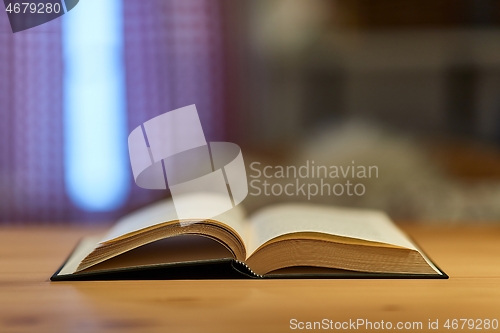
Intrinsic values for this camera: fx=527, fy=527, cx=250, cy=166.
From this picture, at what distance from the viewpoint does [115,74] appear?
1947mm

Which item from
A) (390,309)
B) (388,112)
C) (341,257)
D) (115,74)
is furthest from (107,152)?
(390,309)

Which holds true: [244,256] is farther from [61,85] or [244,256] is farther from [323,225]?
[61,85]

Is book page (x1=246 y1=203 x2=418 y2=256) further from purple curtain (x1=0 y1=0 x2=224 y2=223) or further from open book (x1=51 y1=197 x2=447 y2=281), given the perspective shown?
purple curtain (x1=0 y1=0 x2=224 y2=223)

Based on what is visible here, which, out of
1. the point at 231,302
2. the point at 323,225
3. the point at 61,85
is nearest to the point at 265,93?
the point at 61,85

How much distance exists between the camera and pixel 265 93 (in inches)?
77.5

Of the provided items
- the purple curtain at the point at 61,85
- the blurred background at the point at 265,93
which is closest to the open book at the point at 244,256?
the blurred background at the point at 265,93

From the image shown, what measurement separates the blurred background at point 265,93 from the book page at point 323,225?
2.71ft

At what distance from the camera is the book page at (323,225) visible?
2.61 ft

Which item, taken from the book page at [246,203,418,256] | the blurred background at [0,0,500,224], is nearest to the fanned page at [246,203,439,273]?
the book page at [246,203,418,256]

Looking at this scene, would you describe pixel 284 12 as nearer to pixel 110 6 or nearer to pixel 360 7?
pixel 360 7

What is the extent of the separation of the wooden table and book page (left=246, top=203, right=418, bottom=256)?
0.07 metres

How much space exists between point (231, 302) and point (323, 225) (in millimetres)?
243

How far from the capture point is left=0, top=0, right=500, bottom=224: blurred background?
6.15 feet

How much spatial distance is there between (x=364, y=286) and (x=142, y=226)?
0.33 m
